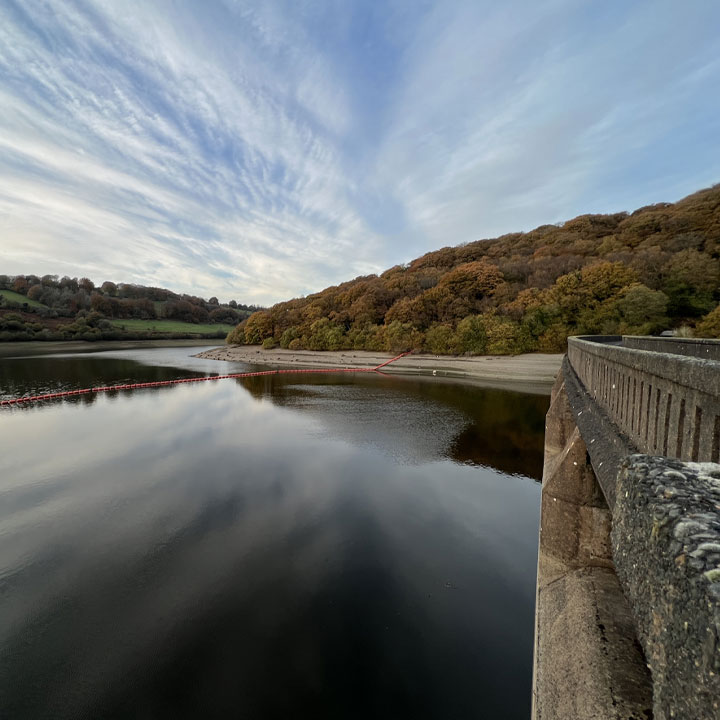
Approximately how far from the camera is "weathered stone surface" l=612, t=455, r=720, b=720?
88 cm

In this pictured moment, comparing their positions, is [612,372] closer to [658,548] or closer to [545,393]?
[658,548]

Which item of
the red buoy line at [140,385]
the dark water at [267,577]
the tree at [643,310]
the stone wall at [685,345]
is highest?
the tree at [643,310]

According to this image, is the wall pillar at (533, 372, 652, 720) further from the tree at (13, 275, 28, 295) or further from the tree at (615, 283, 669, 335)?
the tree at (13, 275, 28, 295)

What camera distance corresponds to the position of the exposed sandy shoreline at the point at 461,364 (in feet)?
127

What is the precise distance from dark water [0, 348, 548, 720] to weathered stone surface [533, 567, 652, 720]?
179 cm

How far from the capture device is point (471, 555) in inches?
382

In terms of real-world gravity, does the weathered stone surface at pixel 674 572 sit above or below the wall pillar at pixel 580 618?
above

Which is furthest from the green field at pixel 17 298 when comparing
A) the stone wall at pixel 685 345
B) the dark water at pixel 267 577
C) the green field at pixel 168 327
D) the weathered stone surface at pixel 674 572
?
the weathered stone surface at pixel 674 572

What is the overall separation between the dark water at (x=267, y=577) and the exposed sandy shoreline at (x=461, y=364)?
70.9 feet

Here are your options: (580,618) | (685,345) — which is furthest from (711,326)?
(580,618)

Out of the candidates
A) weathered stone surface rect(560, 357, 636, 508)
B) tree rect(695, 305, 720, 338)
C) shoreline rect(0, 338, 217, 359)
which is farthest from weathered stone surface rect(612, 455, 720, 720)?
shoreline rect(0, 338, 217, 359)

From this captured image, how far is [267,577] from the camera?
28.5ft

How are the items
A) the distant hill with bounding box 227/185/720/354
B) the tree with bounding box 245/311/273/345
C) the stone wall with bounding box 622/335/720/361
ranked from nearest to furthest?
the stone wall with bounding box 622/335/720/361 < the distant hill with bounding box 227/185/720/354 < the tree with bounding box 245/311/273/345

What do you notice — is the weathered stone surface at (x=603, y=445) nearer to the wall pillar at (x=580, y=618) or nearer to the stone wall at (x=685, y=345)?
the wall pillar at (x=580, y=618)
